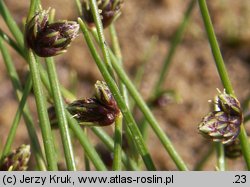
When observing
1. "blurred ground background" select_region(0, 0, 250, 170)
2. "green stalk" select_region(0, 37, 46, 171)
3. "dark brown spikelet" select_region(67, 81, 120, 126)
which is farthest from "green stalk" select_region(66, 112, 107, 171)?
"blurred ground background" select_region(0, 0, 250, 170)

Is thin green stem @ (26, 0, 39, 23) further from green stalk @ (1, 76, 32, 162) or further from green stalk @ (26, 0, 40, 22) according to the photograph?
green stalk @ (1, 76, 32, 162)

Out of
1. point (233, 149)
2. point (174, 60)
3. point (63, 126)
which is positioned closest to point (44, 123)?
point (63, 126)

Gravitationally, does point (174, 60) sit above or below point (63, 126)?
above

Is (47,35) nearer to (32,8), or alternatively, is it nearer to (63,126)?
(32,8)

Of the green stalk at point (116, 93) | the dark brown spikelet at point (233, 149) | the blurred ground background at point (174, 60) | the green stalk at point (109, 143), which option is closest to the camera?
the green stalk at point (116, 93)

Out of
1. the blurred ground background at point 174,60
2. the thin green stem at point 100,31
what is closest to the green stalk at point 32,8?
the thin green stem at point 100,31

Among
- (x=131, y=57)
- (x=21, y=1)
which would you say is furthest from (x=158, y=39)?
(x=21, y=1)

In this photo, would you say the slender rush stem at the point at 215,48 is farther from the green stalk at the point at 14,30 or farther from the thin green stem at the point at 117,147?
the green stalk at the point at 14,30

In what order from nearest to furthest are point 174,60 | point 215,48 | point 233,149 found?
point 215,48
point 233,149
point 174,60

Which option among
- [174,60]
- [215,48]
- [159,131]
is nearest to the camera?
[215,48]
